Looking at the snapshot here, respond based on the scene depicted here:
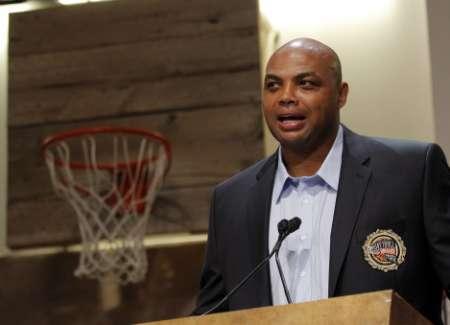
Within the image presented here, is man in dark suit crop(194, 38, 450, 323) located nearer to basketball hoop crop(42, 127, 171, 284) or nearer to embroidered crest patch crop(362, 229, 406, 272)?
embroidered crest patch crop(362, 229, 406, 272)

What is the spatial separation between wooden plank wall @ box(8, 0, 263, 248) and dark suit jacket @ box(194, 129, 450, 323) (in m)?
2.09

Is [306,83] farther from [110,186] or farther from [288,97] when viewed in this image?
[110,186]

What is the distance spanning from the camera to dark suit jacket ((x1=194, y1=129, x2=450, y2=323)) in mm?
2057

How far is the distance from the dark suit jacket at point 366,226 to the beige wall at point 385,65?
78.1 inches

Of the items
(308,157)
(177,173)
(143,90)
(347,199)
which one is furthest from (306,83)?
(143,90)

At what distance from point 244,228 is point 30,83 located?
9.64ft

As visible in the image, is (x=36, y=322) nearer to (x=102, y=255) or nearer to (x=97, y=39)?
(x=102, y=255)

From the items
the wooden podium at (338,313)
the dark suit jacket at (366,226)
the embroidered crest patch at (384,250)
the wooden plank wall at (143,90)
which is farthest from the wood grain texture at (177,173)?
the wooden podium at (338,313)

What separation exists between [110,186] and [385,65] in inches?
59.4

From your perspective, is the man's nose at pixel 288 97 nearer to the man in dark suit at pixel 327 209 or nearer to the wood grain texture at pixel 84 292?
the man in dark suit at pixel 327 209

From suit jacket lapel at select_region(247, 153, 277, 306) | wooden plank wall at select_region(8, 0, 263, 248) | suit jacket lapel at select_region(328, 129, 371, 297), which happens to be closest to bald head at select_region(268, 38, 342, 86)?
suit jacket lapel at select_region(328, 129, 371, 297)

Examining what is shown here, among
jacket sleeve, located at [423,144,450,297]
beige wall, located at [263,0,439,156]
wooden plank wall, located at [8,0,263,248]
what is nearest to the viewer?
jacket sleeve, located at [423,144,450,297]

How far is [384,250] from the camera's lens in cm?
207

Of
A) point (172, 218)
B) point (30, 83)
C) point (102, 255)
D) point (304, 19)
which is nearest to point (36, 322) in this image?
point (102, 255)
